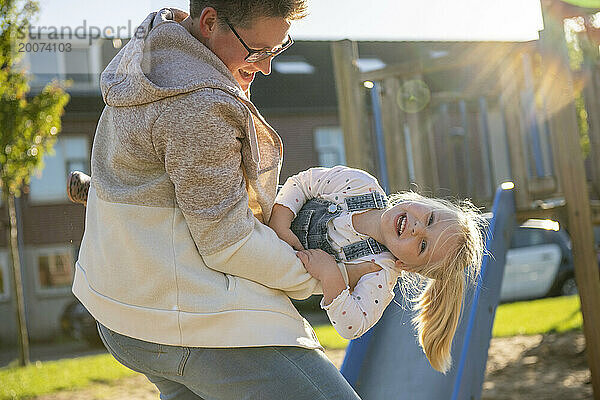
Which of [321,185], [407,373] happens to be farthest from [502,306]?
[321,185]

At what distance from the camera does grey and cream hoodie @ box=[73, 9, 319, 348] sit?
139cm

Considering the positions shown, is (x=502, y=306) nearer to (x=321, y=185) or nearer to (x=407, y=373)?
(x=407, y=373)

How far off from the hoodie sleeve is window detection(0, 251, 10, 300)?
14.9m

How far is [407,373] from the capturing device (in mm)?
3203

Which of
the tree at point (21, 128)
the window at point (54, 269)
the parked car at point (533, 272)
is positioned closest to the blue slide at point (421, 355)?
the tree at point (21, 128)

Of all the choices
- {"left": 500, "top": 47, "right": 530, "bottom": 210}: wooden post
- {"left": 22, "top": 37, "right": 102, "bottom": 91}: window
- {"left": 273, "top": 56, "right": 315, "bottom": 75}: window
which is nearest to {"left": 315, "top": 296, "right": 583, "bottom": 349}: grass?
{"left": 500, "top": 47, "right": 530, "bottom": 210}: wooden post

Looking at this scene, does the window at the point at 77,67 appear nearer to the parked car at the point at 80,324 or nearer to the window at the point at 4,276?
the window at the point at 4,276

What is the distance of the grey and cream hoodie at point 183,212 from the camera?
1.39m

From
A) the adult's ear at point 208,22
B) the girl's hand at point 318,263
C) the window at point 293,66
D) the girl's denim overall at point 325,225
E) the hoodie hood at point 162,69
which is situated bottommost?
the girl's hand at point 318,263

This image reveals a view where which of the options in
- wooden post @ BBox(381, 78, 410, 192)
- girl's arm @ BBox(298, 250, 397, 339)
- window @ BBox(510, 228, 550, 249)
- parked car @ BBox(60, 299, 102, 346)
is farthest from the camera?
window @ BBox(510, 228, 550, 249)

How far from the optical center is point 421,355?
3287 millimetres

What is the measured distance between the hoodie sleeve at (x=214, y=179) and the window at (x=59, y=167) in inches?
563

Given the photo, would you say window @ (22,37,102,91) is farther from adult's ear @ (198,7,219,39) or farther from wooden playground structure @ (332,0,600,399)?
adult's ear @ (198,7,219,39)

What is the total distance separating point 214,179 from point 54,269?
598 inches
